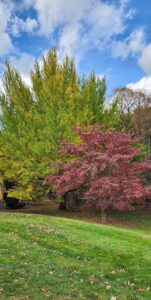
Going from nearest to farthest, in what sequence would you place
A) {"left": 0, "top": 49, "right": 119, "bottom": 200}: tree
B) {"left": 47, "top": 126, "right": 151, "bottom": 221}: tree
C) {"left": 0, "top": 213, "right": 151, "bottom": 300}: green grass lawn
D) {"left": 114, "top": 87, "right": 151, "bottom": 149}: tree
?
{"left": 0, "top": 213, "right": 151, "bottom": 300}: green grass lawn, {"left": 47, "top": 126, "right": 151, "bottom": 221}: tree, {"left": 0, "top": 49, "right": 119, "bottom": 200}: tree, {"left": 114, "top": 87, "right": 151, "bottom": 149}: tree

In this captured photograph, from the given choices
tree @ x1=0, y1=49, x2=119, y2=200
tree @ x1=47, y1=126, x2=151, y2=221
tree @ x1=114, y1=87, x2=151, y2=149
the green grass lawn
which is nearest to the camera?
the green grass lawn

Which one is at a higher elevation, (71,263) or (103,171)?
(103,171)

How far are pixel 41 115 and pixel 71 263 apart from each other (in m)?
18.0

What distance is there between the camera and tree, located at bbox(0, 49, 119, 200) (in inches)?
958

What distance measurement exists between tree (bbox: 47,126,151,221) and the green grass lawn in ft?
15.7

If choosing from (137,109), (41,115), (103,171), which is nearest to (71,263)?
(103,171)

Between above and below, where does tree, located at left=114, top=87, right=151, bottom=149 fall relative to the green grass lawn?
above

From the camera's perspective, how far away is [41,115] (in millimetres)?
26953

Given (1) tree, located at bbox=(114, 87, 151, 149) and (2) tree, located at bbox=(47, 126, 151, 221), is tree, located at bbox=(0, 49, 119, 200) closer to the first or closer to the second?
(2) tree, located at bbox=(47, 126, 151, 221)

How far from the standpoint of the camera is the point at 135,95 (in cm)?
3794

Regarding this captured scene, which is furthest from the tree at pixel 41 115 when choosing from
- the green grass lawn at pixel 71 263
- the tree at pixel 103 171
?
the green grass lawn at pixel 71 263

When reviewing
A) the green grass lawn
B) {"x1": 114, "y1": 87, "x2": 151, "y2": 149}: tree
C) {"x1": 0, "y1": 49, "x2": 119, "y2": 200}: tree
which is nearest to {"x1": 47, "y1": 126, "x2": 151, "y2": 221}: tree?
{"x1": 0, "y1": 49, "x2": 119, "y2": 200}: tree

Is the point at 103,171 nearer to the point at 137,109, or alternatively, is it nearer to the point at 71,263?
the point at 71,263

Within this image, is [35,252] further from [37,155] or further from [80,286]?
[37,155]
